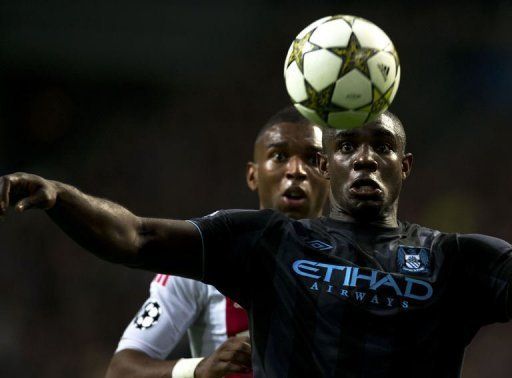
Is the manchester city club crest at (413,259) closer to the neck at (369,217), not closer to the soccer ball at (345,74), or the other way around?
the neck at (369,217)

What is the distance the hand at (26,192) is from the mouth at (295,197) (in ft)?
8.33

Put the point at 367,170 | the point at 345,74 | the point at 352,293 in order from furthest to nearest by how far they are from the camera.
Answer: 1. the point at 367,170
2. the point at 352,293
3. the point at 345,74

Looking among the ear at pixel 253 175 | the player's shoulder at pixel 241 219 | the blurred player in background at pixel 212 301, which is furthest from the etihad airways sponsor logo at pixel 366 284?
the ear at pixel 253 175

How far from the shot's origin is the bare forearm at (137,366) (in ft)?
15.8

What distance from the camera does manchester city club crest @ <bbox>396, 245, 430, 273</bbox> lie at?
3717 millimetres

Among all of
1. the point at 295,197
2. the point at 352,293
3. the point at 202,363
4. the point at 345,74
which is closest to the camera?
the point at 345,74

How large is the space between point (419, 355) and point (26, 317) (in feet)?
20.2

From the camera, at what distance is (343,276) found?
364cm

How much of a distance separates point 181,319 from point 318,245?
1.71m

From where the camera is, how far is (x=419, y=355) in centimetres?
349

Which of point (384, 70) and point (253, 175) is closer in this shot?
point (384, 70)

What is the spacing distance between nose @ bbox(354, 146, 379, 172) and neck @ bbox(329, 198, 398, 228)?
19 cm

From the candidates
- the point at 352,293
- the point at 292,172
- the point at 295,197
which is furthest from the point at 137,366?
the point at 352,293

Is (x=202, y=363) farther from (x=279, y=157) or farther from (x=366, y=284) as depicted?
(x=279, y=157)
